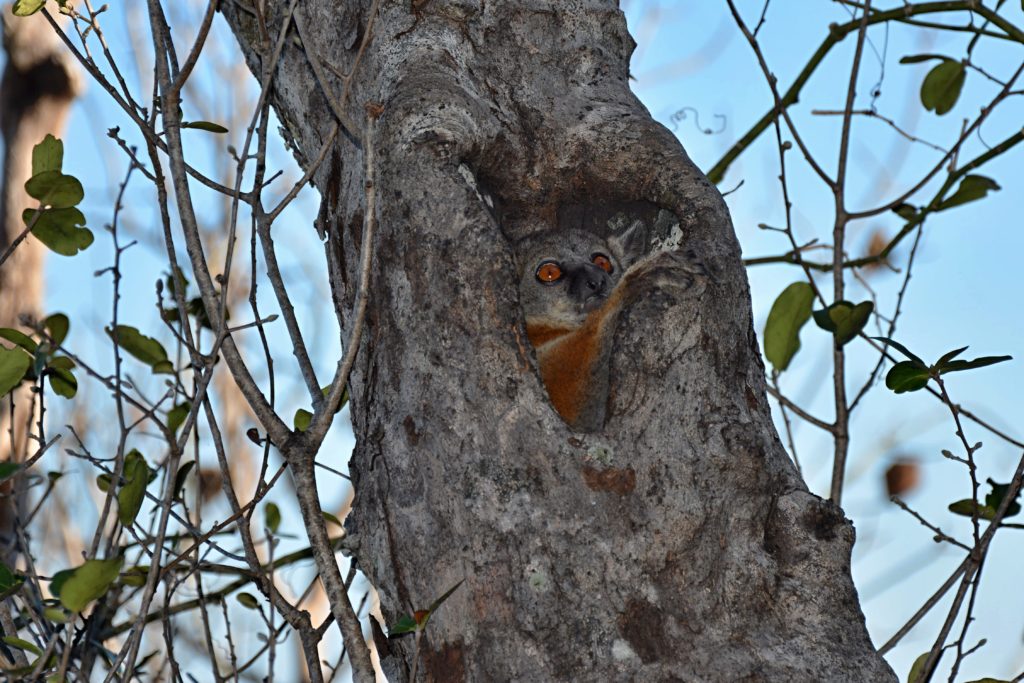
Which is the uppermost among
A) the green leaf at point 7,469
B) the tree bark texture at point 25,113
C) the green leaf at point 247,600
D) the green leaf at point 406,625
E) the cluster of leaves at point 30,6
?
the tree bark texture at point 25,113

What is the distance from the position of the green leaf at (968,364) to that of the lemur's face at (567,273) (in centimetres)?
105

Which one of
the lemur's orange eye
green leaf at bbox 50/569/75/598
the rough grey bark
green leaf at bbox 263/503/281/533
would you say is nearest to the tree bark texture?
green leaf at bbox 263/503/281/533

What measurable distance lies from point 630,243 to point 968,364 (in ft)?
3.48

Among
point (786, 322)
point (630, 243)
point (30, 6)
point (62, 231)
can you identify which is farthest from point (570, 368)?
point (30, 6)

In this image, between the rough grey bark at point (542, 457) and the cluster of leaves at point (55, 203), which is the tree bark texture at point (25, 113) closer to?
the cluster of leaves at point (55, 203)

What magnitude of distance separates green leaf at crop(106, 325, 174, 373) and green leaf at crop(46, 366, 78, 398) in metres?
0.31

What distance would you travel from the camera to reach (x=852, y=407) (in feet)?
Result: 12.0

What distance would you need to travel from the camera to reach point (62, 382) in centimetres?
317

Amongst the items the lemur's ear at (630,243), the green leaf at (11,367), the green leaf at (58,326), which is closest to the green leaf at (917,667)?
the lemur's ear at (630,243)

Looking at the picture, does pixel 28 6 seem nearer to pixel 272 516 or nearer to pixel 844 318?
pixel 272 516

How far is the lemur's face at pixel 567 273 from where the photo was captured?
3.47 metres

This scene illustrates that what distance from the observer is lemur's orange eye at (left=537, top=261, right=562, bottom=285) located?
3.69 metres

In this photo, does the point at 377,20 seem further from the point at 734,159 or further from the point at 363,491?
the point at 734,159

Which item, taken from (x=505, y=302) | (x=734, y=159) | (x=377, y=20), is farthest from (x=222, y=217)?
(x=505, y=302)
